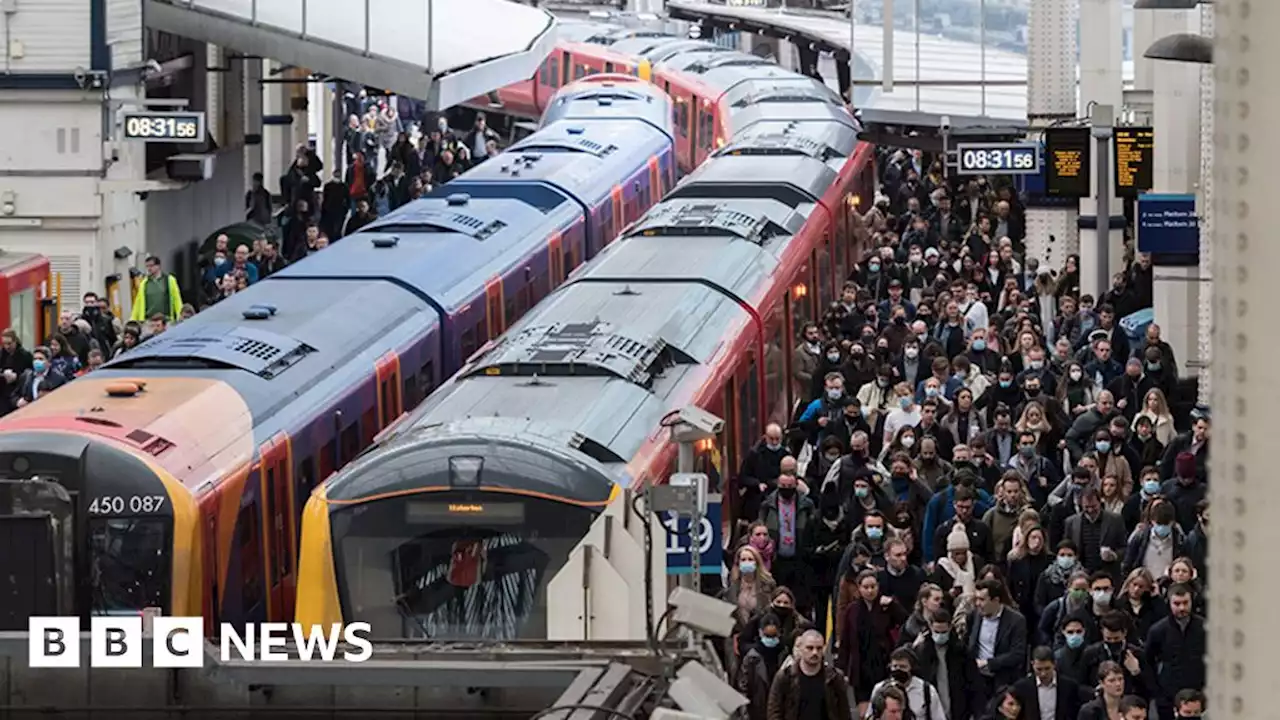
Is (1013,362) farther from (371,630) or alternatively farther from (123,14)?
(123,14)

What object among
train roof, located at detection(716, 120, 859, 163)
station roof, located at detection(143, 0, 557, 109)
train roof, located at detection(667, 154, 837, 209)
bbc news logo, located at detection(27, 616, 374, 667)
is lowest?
bbc news logo, located at detection(27, 616, 374, 667)

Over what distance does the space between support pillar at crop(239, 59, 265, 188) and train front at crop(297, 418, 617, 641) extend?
24.3 meters

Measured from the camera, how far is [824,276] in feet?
86.3

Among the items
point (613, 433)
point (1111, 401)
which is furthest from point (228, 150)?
point (613, 433)

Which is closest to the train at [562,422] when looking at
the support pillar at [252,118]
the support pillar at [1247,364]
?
the support pillar at [1247,364]

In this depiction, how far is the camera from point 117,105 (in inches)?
1125

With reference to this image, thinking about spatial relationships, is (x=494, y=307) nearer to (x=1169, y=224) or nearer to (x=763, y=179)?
(x=763, y=179)

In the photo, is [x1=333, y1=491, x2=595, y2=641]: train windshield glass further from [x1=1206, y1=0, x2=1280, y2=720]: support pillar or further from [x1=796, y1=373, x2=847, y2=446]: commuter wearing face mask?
[x1=1206, y1=0, x2=1280, y2=720]: support pillar

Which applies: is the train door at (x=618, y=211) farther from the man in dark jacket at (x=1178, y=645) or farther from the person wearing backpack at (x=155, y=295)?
the man in dark jacket at (x=1178, y=645)

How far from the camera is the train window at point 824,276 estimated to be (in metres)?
25.7

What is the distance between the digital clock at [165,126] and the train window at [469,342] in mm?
6883

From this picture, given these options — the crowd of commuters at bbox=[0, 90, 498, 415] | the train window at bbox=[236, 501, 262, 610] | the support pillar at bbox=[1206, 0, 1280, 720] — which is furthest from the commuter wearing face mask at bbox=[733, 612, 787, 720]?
the support pillar at bbox=[1206, 0, 1280, 720]

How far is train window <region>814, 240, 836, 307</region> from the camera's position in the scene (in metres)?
25.7

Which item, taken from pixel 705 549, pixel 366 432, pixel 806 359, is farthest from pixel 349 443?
pixel 806 359
